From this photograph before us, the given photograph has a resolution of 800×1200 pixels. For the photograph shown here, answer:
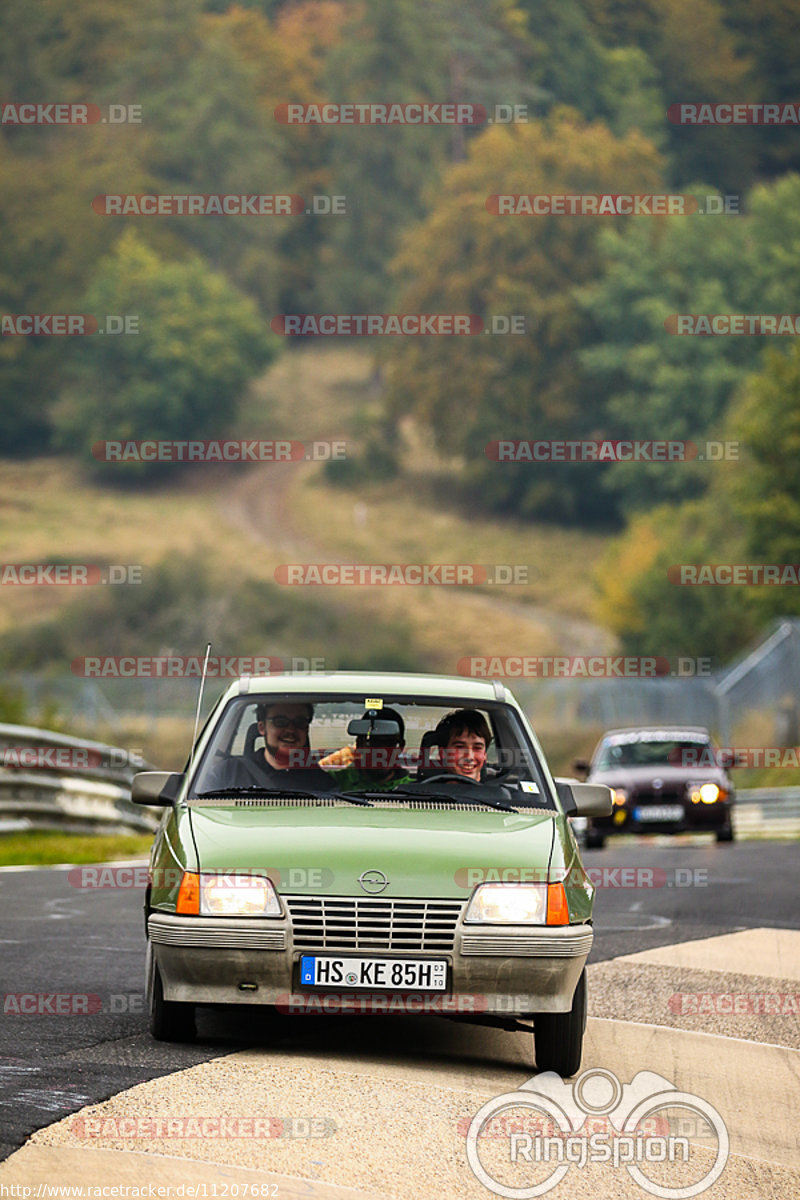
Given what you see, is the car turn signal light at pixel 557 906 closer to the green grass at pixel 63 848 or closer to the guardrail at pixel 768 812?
the green grass at pixel 63 848

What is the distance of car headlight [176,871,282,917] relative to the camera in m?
7.45

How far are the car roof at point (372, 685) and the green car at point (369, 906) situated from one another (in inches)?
21.1

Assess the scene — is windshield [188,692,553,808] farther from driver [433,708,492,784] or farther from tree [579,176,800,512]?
tree [579,176,800,512]

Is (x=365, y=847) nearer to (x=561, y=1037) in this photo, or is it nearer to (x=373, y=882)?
(x=373, y=882)

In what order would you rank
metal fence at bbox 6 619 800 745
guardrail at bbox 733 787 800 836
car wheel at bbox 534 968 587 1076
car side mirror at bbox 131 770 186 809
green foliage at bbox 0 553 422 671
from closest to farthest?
1. car wheel at bbox 534 968 587 1076
2. car side mirror at bbox 131 770 186 809
3. guardrail at bbox 733 787 800 836
4. metal fence at bbox 6 619 800 745
5. green foliage at bbox 0 553 422 671

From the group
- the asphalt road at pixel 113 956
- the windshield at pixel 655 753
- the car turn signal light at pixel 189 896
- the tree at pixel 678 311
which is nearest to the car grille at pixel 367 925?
the car turn signal light at pixel 189 896

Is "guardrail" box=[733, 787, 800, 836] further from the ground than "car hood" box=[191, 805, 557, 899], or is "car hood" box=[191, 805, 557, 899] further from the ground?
"guardrail" box=[733, 787, 800, 836]

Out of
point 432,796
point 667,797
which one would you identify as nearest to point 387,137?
point 667,797

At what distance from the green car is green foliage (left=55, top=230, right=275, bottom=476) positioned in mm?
101168

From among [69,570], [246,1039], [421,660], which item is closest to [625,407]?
[421,660]

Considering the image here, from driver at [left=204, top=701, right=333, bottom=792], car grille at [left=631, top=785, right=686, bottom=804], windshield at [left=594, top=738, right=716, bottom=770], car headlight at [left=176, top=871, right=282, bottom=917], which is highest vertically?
windshield at [left=594, top=738, right=716, bottom=770]

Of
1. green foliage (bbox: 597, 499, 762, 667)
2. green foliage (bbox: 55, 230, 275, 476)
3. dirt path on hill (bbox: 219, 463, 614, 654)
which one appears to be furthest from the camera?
green foliage (bbox: 55, 230, 275, 476)

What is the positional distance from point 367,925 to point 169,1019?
1005 mm

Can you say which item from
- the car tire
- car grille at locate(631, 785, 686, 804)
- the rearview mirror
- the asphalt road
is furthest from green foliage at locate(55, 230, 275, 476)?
the car tire
